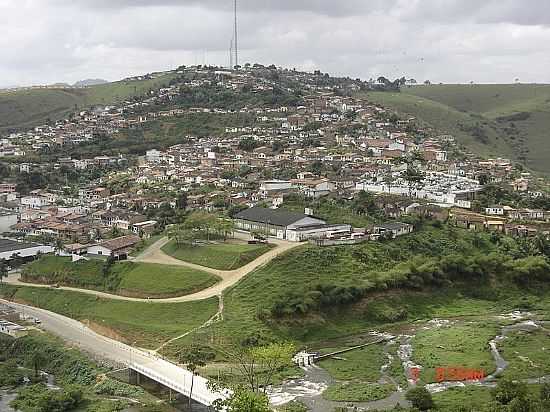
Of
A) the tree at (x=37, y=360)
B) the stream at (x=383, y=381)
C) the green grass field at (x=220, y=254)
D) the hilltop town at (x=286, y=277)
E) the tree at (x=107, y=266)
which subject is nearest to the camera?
the stream at (x=383, y=381)

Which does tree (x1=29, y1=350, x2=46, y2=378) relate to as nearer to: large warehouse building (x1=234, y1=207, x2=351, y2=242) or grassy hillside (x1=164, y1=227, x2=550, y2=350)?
grassy hillside (x1=164, y1=227, x2=550, y2=350)

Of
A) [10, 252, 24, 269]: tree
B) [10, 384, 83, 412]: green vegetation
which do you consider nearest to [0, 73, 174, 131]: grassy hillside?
[10, 252, 24, 269]: tree

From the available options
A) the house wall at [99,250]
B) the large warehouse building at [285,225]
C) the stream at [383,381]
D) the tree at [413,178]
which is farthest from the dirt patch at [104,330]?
the tree at [413,178]

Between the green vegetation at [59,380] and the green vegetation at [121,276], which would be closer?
the green vegetation at [59,380]

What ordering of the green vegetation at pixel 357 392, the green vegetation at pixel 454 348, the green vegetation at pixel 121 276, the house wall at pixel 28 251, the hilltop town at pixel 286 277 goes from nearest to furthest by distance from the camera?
the green vegetation at pixel 357 392
the hilltop town at pixel 286 277
the green vegetation at pixel 454 348
the green vegetation at pixel 121 276
the house wall at pixel 28 251

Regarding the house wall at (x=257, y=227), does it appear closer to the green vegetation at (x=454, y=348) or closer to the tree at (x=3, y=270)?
the green vegetation at (x=454, y=348)

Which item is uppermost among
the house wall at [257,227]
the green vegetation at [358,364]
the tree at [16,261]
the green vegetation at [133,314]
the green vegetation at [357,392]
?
the house wall at [257,227]
